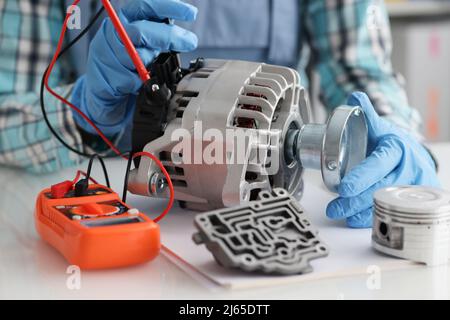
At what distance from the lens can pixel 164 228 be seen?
2.48 ft

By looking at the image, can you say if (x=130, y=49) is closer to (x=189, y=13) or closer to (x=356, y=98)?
(x=189, y=13)

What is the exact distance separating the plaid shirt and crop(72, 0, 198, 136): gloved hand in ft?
0.44

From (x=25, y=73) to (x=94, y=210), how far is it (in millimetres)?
579

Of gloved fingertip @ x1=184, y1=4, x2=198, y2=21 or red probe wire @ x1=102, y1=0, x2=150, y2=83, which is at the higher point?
gloved fingertip @ x1=184, y1=4, x2=198, y2=21

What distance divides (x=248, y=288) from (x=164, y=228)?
7.2 inches

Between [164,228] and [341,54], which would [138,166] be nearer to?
[164,228]

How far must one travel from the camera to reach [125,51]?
83 centimetres

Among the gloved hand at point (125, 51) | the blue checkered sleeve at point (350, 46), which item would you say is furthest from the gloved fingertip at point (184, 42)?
the blue checkered sleeve at point (350, 46)

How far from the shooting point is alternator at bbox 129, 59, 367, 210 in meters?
0.71

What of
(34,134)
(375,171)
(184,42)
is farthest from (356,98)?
(34,134)

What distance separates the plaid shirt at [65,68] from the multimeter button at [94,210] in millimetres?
351

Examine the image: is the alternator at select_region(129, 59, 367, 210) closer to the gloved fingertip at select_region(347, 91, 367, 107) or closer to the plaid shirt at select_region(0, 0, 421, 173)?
the gloved fingertip at select_region(347, 91, 367, 107)

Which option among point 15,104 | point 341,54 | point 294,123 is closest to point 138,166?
point 294,123

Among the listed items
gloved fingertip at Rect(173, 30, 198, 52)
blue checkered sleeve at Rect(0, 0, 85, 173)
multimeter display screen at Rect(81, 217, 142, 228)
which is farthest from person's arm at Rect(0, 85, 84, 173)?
multimeter display screen at Rect(81, 217, 142, 228)
